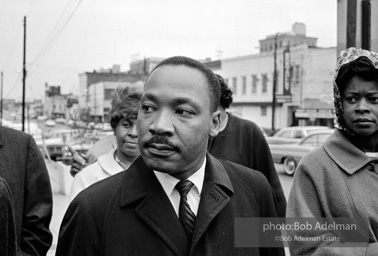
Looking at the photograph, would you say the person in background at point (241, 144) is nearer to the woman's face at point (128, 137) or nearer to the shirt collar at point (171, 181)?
the woman's face at point (128, 137)

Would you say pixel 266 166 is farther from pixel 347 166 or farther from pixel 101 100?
pixel 101 100

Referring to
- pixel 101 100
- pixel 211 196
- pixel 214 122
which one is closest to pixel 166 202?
pixel 211 196

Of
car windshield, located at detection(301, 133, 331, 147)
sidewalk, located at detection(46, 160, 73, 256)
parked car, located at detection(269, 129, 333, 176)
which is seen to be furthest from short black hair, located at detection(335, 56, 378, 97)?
car windshield, located at detection(301, 133, 331, 147)

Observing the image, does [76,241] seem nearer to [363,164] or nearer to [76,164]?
[363,164]

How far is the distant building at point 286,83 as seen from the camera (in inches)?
1467

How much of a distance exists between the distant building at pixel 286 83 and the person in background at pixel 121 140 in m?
29.0

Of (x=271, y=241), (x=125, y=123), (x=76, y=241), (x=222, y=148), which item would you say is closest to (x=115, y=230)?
(x=76, y=241)

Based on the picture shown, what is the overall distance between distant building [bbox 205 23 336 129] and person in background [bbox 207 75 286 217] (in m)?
28.4

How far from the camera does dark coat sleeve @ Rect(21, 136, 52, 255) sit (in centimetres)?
268

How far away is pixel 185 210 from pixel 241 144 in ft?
6.77

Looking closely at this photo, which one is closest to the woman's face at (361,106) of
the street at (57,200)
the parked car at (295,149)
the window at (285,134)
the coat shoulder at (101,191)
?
the coat shoulder at (101,191)

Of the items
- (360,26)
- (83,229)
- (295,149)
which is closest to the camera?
(83,229)

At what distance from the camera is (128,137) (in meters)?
3.25

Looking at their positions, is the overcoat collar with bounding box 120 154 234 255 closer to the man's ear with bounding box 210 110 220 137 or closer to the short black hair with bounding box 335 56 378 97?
the man's ear with bounding box 210 110 220 137
